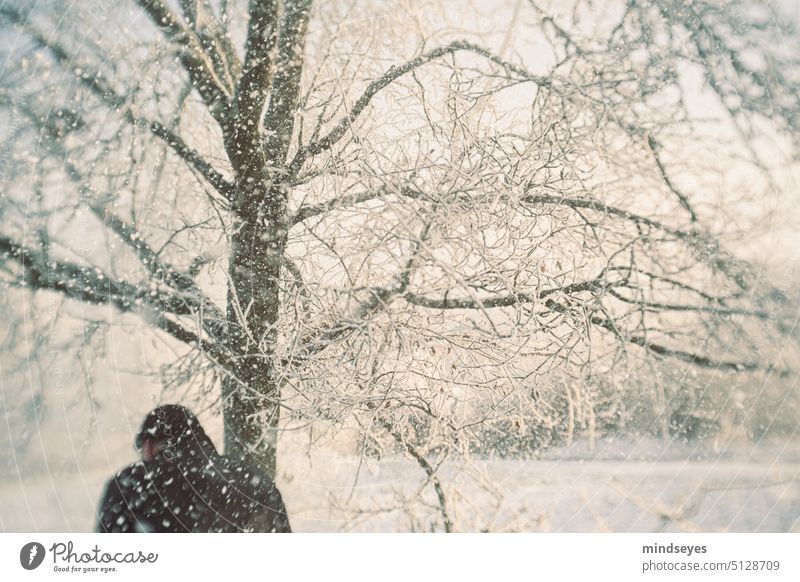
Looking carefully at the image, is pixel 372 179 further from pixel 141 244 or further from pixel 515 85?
pixel 141 244

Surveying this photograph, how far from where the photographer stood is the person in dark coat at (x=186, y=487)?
76cm

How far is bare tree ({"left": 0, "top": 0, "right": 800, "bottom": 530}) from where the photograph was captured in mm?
750

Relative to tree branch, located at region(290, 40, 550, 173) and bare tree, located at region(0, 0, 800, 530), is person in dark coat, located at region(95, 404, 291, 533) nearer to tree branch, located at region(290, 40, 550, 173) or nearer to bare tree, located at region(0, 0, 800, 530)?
bare tree, located at region(0, 0, 800, 530)

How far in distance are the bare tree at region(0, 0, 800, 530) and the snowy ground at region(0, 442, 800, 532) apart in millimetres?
44

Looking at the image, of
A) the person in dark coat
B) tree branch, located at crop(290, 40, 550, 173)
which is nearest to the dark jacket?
the person in dark coat

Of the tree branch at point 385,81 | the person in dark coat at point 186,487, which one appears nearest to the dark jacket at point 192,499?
the person in dark coat at point 186,487

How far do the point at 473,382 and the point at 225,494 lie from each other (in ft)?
1.31

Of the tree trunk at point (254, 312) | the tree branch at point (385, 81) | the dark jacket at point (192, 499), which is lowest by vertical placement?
the dark jacket at point (192, 499)
